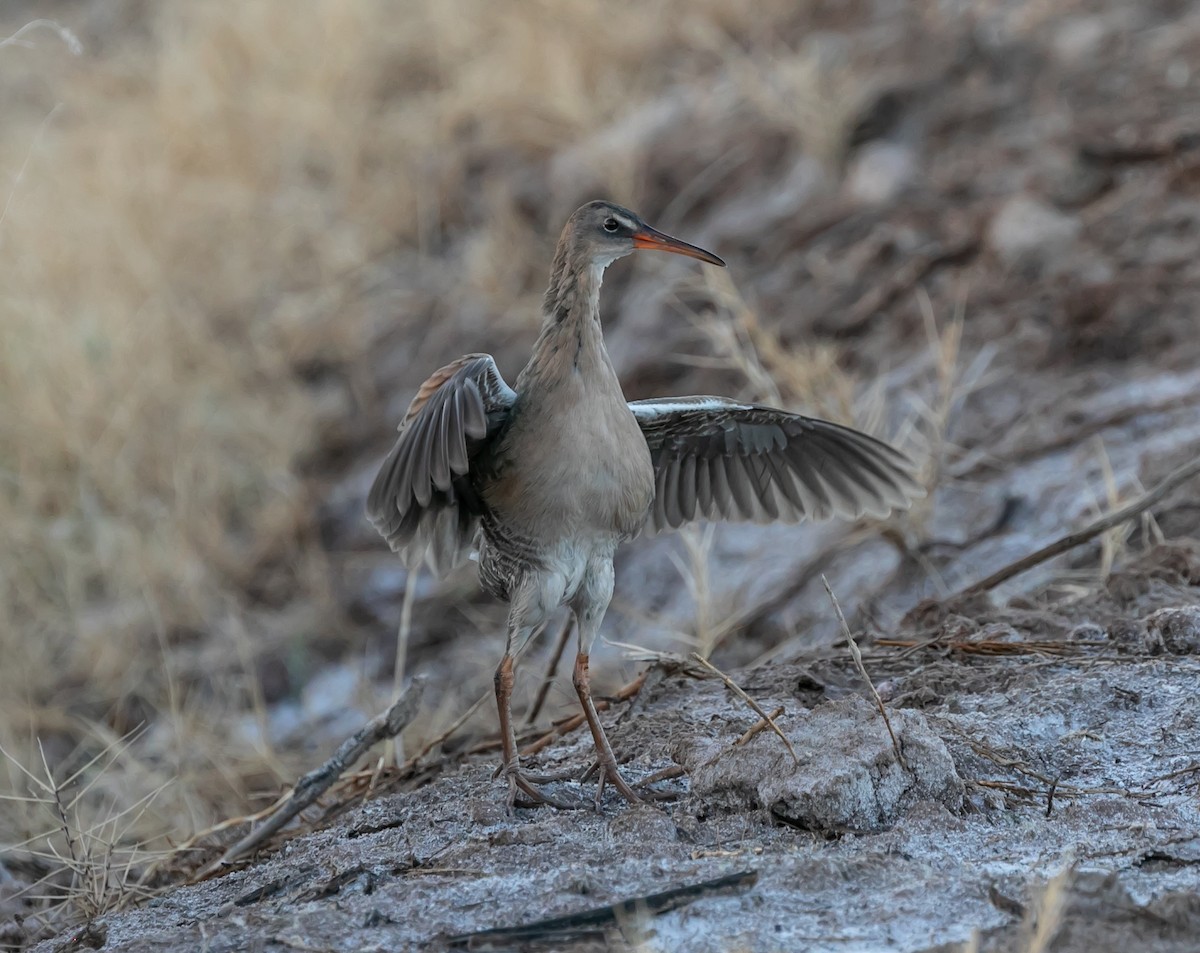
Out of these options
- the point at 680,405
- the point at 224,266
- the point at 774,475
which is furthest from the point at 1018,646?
the point at 224,266

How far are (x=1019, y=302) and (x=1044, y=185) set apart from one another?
73cm

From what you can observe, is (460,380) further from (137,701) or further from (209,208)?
(209,208)

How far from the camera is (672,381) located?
7.41 m

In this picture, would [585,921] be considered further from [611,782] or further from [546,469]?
[546,469]

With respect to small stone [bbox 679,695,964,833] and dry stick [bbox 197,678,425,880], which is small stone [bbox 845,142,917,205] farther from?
small stone [bbox 679,695,964,833]

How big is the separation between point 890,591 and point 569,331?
235cm

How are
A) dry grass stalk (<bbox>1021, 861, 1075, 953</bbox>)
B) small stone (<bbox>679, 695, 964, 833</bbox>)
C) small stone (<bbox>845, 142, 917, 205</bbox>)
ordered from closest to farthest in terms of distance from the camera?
1. dry grass stalk (<bbox>1021, 861, 1075, 953</bbox>)
2. small stone (<bbox>679, 695, 964, 833</bbox>)
3. small stone (<bbox>845, 142, 917, 205</bbox>)

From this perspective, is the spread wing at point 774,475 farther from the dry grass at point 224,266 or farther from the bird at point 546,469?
the dry grass at point 224,266

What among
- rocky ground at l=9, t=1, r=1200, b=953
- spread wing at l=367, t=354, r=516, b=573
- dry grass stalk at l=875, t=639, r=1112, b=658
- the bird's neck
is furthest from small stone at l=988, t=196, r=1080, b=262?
spread wing at l=367, t=354, r=516, b=573

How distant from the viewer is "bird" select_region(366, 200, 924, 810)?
3662 mm

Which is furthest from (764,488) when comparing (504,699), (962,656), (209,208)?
(209,208)

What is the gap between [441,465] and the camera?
11.6 feet

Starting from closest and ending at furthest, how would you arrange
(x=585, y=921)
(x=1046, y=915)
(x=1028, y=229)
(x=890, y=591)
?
(x=1046, y=915)
(x=585, y=921)
(x=890, y=591)
(x=1028, y=229)

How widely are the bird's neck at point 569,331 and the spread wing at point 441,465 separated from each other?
0.47 ft
